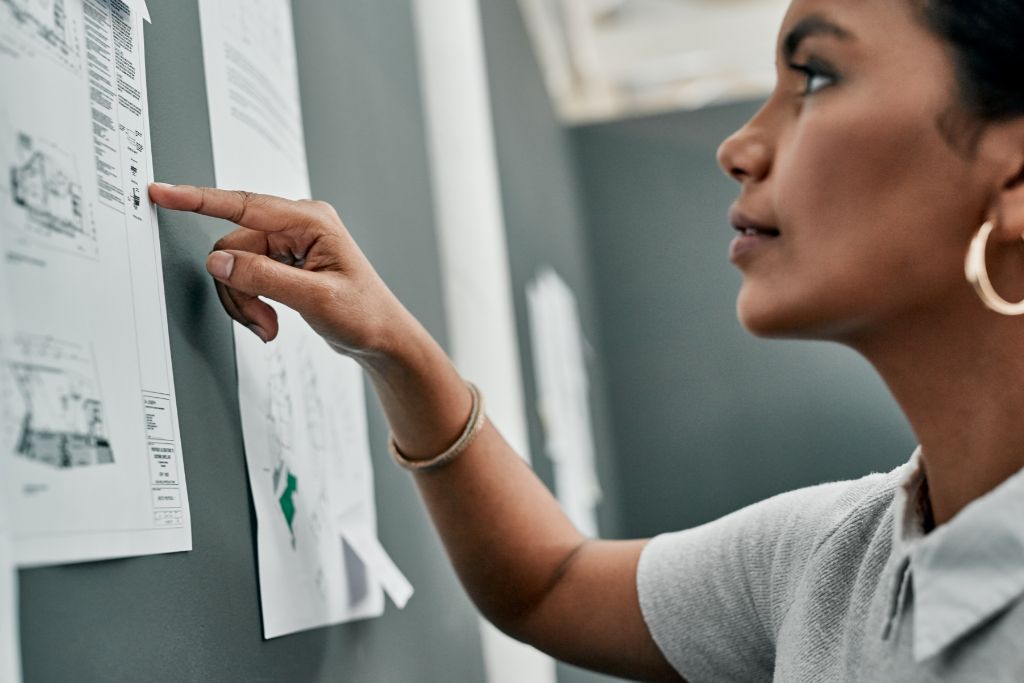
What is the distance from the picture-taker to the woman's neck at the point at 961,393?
84 cm

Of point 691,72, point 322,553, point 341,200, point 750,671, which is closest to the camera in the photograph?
point 322,553

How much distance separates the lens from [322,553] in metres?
1.01

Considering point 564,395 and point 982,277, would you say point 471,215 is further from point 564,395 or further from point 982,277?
point 982,277

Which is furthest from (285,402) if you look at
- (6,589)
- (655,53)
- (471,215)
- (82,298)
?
(655,53)

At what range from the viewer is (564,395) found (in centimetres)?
336

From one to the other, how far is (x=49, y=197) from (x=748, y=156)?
570 millimetres

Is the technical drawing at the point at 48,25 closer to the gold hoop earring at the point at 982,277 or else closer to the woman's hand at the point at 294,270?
the woman's hand at the point at 294,270

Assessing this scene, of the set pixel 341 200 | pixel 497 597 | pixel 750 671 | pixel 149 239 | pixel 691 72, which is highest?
pixel 691 72

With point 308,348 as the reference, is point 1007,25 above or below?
above

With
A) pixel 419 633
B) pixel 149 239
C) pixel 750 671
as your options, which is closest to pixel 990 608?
pixel 750 671

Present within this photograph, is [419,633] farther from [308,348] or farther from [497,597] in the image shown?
[308,348]

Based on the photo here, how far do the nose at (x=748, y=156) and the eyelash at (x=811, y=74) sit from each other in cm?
6

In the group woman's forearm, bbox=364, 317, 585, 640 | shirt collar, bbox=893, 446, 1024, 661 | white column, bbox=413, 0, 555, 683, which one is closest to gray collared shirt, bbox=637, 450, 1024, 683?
shirt collar, bbox=893, 446, 1024, 661

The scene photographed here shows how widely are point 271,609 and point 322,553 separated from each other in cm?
14
